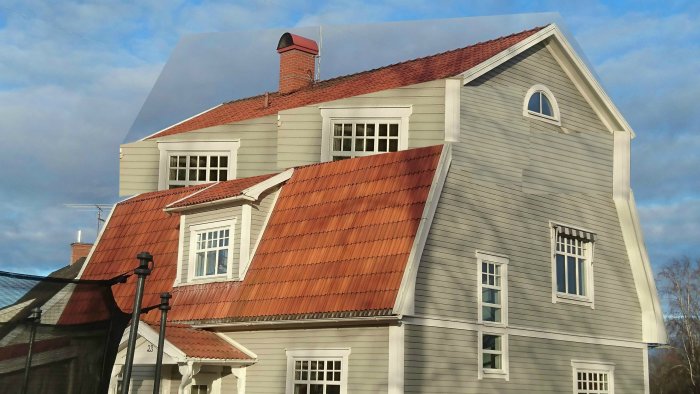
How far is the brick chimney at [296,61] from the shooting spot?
2900 centimetres

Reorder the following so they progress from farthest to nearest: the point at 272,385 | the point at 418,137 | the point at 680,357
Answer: the point at 680,357 < the point at 418,137 < the point at 272,385

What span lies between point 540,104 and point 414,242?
646 cm

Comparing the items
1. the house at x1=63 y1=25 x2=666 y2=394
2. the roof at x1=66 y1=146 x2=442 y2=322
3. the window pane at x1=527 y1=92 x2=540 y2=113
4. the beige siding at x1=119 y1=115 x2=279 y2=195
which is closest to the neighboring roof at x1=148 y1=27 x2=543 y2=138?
the house at x1=63 y1=25 x2=666 y2=394

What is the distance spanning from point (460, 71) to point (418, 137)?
1.80 meters

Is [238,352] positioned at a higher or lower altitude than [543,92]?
lower

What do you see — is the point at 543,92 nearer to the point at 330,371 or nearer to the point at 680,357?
the point at 330,371

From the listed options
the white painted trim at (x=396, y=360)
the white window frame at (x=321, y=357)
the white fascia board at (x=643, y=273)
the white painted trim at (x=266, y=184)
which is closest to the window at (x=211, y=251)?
the white painted trim at (x=266, y=184)

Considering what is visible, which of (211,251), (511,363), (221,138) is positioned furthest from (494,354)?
(221,138)

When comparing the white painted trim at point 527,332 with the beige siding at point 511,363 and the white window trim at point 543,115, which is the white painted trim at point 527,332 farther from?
the white window trim at point 543,115

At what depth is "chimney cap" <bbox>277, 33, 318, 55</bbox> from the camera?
96.0 ft

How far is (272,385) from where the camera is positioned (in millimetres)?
20375

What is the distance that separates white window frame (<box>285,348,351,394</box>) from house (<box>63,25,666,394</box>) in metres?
0.05

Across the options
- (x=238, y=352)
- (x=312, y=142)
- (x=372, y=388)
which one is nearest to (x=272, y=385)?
(x=238, y=352)

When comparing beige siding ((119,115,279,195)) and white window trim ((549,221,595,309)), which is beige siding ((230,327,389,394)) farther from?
white window trim ((549,221,595,309))
